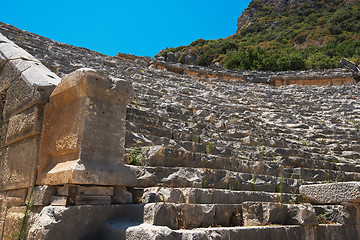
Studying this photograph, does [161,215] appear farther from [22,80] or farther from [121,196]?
[22,80]

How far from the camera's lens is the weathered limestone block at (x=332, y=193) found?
13.3ft

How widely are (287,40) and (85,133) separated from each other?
4518cm

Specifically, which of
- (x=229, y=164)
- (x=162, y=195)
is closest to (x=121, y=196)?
(x=162, y=195)

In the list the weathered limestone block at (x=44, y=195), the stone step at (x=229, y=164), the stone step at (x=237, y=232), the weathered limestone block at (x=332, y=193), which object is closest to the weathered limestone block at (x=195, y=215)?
the stone step at (x=237, y=232)

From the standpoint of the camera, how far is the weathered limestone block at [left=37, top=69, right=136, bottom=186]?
2.87 meters

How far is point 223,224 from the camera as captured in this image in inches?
126

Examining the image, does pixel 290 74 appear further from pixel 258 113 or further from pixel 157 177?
pixel 157 177

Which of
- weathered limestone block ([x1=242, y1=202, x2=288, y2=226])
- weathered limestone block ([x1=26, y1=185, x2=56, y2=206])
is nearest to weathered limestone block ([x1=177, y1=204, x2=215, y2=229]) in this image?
weathered limestone block ([x1=242, y1=202, x2=288, y2=226])

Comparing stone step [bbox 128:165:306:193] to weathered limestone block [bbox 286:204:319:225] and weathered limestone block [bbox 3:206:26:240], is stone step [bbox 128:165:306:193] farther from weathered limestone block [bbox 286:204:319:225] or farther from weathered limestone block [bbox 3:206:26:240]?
weathered limestone block [bbox 3:206:26:240]

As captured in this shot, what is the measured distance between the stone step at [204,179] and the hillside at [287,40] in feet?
86.3

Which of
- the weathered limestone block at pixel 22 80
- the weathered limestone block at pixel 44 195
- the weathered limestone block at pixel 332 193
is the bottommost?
the weathered limestone block at pixel 44 195

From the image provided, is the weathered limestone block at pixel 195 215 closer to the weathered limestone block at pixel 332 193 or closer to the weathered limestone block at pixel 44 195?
the weathered limestone block at pixel 44 195

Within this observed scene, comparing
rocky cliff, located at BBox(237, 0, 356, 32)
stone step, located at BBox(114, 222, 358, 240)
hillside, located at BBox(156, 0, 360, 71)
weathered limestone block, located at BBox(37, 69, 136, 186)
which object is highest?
rocky cliff, located at BBox(237, 0, 356, 32)

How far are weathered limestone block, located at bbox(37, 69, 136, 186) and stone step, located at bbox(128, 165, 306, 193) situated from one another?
494mm
